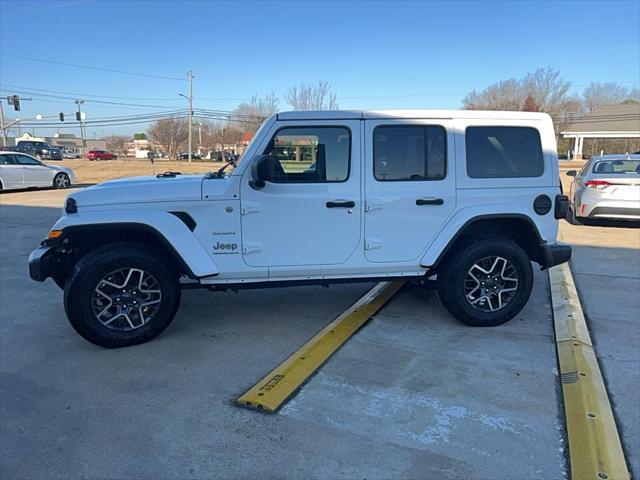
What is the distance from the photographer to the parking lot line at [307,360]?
10.3ft

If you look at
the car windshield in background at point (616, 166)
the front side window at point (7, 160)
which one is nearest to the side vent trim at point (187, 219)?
the car windshield in background at point (616, 166)

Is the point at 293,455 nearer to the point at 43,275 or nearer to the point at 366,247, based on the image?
the point at 366,247

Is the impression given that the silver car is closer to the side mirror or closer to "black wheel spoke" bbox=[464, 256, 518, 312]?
"black wheel spoke" bbox=[464, 256, 518, 312]

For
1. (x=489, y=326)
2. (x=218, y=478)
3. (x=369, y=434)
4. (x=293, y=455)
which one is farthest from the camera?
(x=489, y=326)

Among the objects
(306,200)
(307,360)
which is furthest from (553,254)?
(307,360)

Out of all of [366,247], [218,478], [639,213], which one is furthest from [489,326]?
[639,213]

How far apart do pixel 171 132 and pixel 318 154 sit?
245 feet

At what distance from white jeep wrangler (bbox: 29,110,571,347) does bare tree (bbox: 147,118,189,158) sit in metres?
72.8

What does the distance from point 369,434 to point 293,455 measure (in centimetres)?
48

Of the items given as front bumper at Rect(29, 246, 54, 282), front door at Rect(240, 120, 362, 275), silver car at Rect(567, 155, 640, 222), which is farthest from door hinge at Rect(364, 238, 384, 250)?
silver car at Rect(567, 155, 640, 222)

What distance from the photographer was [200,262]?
3.94m

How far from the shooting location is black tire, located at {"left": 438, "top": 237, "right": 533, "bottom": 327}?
14.0 feet

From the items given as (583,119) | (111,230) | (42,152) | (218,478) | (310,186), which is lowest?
(218,478)

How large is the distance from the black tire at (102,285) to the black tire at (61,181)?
17663mm
